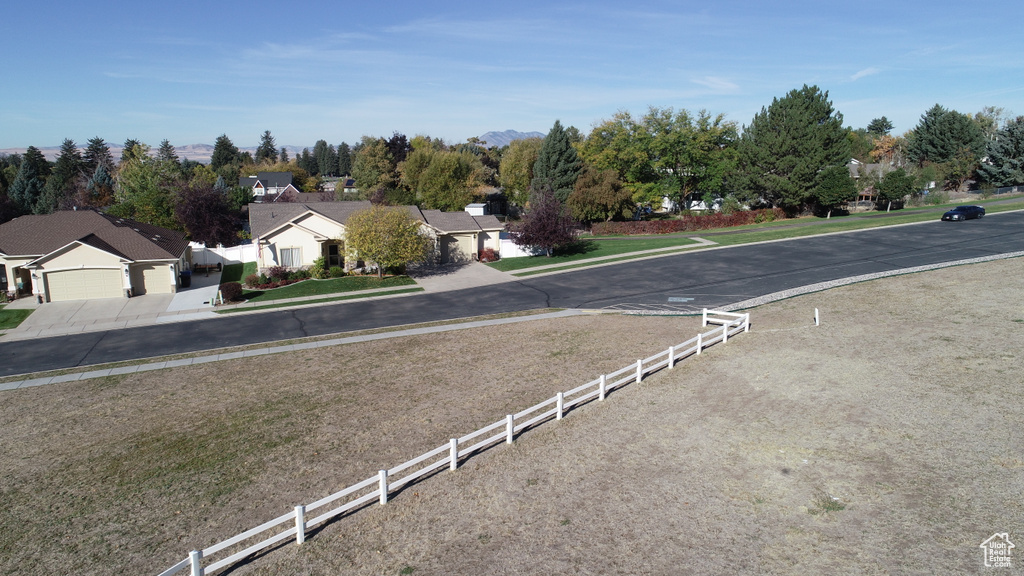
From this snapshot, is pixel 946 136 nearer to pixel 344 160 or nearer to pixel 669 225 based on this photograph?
pixel 669 225

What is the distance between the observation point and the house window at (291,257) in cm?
4116

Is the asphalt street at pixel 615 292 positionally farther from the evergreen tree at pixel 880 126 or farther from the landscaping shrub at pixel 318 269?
the evergreen tree at pixel 880 126

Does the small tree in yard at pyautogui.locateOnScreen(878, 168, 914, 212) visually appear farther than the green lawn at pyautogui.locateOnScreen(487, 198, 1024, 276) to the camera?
Yes

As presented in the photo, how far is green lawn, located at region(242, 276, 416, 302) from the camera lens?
36.1 metres

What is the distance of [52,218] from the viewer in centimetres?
4119

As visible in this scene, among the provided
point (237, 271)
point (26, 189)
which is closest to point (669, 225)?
point (237, 271)

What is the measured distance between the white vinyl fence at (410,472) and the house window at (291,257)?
1169 inches

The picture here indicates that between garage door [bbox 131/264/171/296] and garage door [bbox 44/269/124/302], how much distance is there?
0.91 m

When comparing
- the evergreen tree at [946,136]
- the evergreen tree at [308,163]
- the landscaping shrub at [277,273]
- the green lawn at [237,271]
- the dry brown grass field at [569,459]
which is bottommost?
the dry brown grass field at [569,459]

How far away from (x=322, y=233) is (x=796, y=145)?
48.5 m

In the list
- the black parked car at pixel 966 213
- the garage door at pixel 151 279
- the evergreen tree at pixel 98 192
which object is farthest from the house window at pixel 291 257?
the black parked car at pixel 966 213

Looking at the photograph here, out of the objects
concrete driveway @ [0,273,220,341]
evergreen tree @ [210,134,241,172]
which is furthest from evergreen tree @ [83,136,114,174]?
concrete driveway @ [0,273,220,341]

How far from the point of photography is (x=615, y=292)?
33.7 metres

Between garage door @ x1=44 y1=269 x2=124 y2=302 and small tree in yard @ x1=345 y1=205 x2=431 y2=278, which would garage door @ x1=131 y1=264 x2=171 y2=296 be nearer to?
garage door @ x1=44 y1=269 x2=124 y2=302
